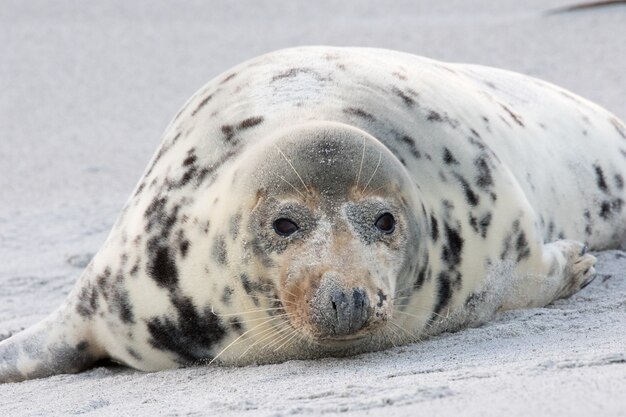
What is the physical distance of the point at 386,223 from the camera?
128 inches

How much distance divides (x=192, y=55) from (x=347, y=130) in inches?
243

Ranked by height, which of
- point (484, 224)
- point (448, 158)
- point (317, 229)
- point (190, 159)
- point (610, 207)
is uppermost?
point (190, 159)

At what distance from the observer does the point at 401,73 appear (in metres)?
4.02

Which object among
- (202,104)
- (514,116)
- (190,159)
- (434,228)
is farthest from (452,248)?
(514,116)

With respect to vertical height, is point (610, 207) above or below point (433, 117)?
below

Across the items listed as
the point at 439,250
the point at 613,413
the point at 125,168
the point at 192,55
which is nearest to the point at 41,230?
the point at 125,168

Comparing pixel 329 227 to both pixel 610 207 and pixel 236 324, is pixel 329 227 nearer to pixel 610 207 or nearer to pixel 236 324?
pixel 236 324

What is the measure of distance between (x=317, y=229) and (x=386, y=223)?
20 cm

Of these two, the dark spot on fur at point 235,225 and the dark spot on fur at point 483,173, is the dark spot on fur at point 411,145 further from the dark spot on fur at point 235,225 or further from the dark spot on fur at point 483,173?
the dark spot on fur at point 235,225

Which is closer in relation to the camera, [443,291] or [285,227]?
[285,227]

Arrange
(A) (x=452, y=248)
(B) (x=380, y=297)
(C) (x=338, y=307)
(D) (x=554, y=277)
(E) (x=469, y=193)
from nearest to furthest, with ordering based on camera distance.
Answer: (C) (x=338, y=307)
(B) (x=380, y=297)
(A) (x=452, y=248)
(E) (x=469, y=193)
(D) (x=554, y=277)

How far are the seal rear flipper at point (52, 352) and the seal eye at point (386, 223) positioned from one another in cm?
100

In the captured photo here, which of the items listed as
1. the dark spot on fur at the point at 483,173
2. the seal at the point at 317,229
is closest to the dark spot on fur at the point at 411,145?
Answer: the seal at the point at 317,229

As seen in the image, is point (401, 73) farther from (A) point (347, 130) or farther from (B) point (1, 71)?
(B) point (1, 71)
